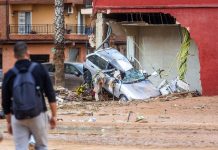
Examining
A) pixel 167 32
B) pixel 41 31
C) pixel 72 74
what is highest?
pixel 167 32

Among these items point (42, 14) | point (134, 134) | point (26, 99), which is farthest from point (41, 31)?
point (26, 99)

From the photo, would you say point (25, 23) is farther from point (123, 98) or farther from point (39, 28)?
point (123, 98)

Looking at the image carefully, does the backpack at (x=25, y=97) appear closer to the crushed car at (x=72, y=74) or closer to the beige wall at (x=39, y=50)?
the crushed car at (x=72, y=74)

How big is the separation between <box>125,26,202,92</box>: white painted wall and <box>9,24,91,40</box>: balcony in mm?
22822

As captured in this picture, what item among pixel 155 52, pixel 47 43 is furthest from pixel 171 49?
pixel 47 43

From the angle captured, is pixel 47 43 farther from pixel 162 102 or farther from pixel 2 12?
pixel 162 102

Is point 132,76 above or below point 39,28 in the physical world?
above

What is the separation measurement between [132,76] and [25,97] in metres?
14.9

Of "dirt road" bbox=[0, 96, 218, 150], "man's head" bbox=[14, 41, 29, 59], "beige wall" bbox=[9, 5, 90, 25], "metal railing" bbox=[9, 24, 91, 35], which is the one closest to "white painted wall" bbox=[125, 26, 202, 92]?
"dirt road" bbox=[0, 96, 218, 150]

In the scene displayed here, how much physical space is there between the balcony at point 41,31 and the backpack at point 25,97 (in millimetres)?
41496

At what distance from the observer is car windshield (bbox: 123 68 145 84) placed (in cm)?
2238

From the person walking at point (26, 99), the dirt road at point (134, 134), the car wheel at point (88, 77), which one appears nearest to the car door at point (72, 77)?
the car wheel at point (88, 77)

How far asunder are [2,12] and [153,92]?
29320mm

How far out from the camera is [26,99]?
7.81 metres
